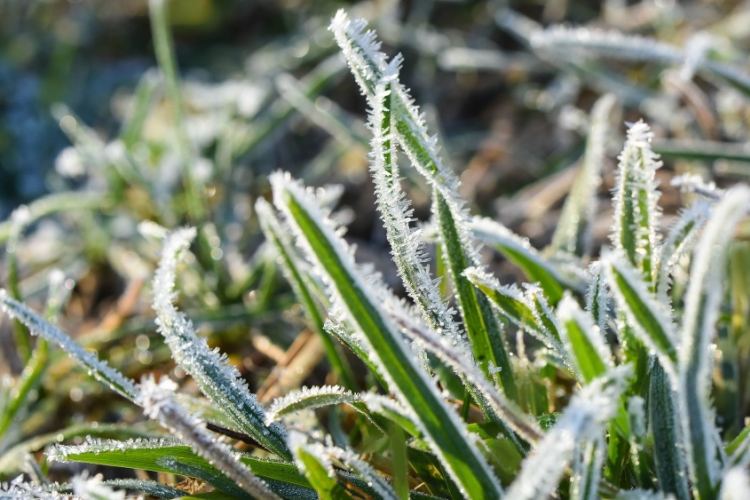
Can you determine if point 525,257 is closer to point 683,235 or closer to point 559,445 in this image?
point 683,235

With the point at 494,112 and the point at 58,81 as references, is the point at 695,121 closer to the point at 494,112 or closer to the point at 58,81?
the point at 494,112

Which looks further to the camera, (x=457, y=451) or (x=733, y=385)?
(x=733, y=385)

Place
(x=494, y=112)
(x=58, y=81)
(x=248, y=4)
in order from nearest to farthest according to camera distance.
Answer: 1. (x=494, y=112)
2. (x=58, y=81)
3. (x=248, y=4)

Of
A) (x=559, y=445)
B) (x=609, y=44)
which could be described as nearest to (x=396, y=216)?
(x=559, y=445)

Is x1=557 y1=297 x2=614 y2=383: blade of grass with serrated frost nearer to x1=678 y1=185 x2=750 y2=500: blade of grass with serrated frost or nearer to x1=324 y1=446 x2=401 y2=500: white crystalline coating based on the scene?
x1=678 y1=185 x2=750 y2=500: blade of grass with serrated frost

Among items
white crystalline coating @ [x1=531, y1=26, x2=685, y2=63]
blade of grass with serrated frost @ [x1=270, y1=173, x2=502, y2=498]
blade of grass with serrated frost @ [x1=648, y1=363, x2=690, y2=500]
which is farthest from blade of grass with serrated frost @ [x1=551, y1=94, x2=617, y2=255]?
blade of grass with serrated frost @ [x1=270, y1=173, x2=502, y2=498]

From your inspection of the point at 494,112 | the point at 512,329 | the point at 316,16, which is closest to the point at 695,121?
the point at 494,112

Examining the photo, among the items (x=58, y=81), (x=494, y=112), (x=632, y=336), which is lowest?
(x=632, y=336)

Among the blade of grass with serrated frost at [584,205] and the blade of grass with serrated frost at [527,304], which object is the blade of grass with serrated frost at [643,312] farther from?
the blade of grass with serrated frost at [584,205]
